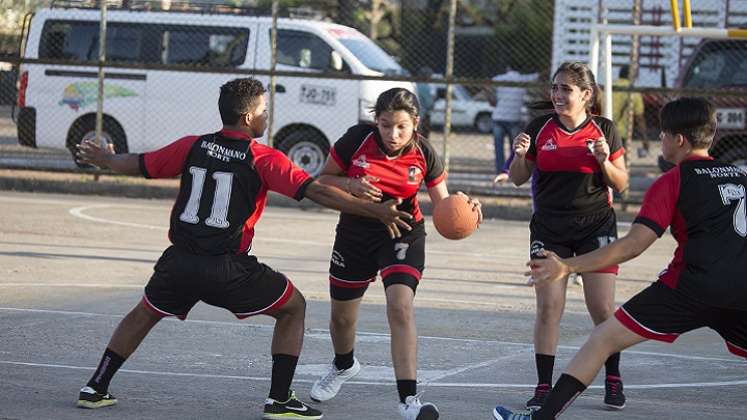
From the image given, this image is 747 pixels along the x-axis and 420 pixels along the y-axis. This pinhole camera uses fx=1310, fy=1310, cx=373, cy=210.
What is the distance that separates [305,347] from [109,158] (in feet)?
7.83

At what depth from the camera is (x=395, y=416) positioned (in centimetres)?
678

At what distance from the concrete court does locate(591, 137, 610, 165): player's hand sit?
53.6 inches

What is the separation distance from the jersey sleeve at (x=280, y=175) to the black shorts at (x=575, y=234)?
153cm

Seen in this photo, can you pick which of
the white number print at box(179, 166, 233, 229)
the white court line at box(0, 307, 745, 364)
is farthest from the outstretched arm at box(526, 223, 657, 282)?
the white court line at box(0, 307, 745, 364)

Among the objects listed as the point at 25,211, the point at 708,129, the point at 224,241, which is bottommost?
the point at 25,211

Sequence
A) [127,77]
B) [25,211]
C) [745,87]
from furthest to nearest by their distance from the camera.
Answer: [127,77] < [745,87] < [25,211]

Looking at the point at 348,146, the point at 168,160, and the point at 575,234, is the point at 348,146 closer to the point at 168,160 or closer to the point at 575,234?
the point at 168,160

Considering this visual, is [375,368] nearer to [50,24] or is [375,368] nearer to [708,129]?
[708,129]

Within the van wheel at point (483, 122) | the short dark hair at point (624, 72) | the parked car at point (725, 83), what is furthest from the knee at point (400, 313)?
the van wheel at point (483, 122)

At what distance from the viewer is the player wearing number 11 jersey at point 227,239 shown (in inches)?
262

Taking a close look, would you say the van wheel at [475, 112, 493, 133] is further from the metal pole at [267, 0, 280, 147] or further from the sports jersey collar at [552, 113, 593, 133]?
the sports jersey collar at [552, 113, 593, 133]

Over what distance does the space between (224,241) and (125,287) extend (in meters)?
4.60

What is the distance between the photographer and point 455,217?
275 inches

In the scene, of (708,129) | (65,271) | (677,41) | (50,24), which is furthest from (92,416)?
(677,41)
